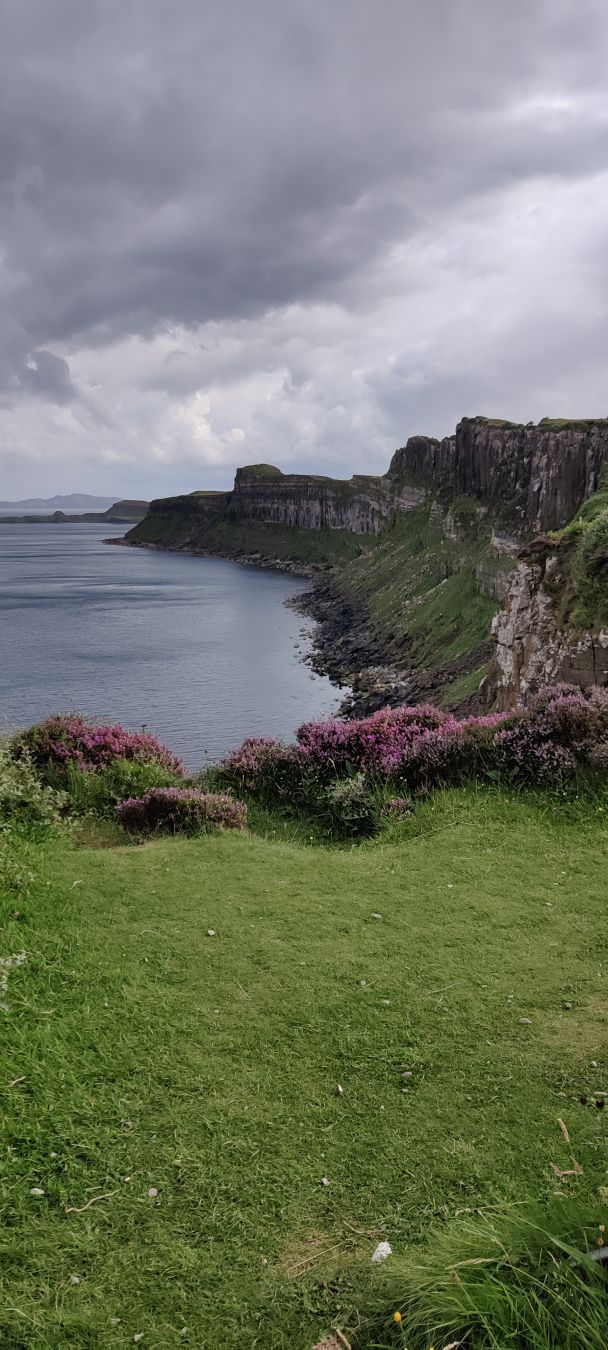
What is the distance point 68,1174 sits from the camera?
476 centimetres

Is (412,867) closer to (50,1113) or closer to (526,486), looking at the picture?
(50,1113)

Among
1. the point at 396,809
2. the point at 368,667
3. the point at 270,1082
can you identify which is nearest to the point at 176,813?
the point at 396,809

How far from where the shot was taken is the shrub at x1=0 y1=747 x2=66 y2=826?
1012cm

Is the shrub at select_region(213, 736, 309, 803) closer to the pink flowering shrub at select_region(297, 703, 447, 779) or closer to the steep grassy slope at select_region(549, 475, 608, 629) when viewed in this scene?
the pink flowering shrub at select_region(297, 703, 447, 779)

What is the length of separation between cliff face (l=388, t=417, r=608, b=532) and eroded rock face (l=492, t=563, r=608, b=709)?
43.7m

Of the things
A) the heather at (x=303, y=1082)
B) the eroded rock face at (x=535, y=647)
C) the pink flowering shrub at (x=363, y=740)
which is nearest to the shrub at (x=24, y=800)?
the heather at (x=303, y=1082)

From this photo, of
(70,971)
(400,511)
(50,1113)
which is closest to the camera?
(50,1113)

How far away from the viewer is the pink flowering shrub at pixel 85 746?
12570mm

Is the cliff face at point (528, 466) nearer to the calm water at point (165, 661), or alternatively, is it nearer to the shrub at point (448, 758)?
the calm water at point (165, 661)

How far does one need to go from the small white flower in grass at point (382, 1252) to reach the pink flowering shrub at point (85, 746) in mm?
9055

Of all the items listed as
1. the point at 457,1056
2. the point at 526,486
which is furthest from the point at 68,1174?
the point at 526,486

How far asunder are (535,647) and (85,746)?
19.4 metres

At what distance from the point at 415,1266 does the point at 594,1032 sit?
2568 millimetres

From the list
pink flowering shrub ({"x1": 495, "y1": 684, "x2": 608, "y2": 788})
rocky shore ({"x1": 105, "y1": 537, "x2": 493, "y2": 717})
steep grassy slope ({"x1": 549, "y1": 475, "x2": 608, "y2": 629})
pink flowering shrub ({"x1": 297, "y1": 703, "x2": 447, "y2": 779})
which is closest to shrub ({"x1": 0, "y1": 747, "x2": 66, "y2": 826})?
pink flowering shrub ({"x1": 297, "y1": 703, "x2": 447, "y2": 779})
